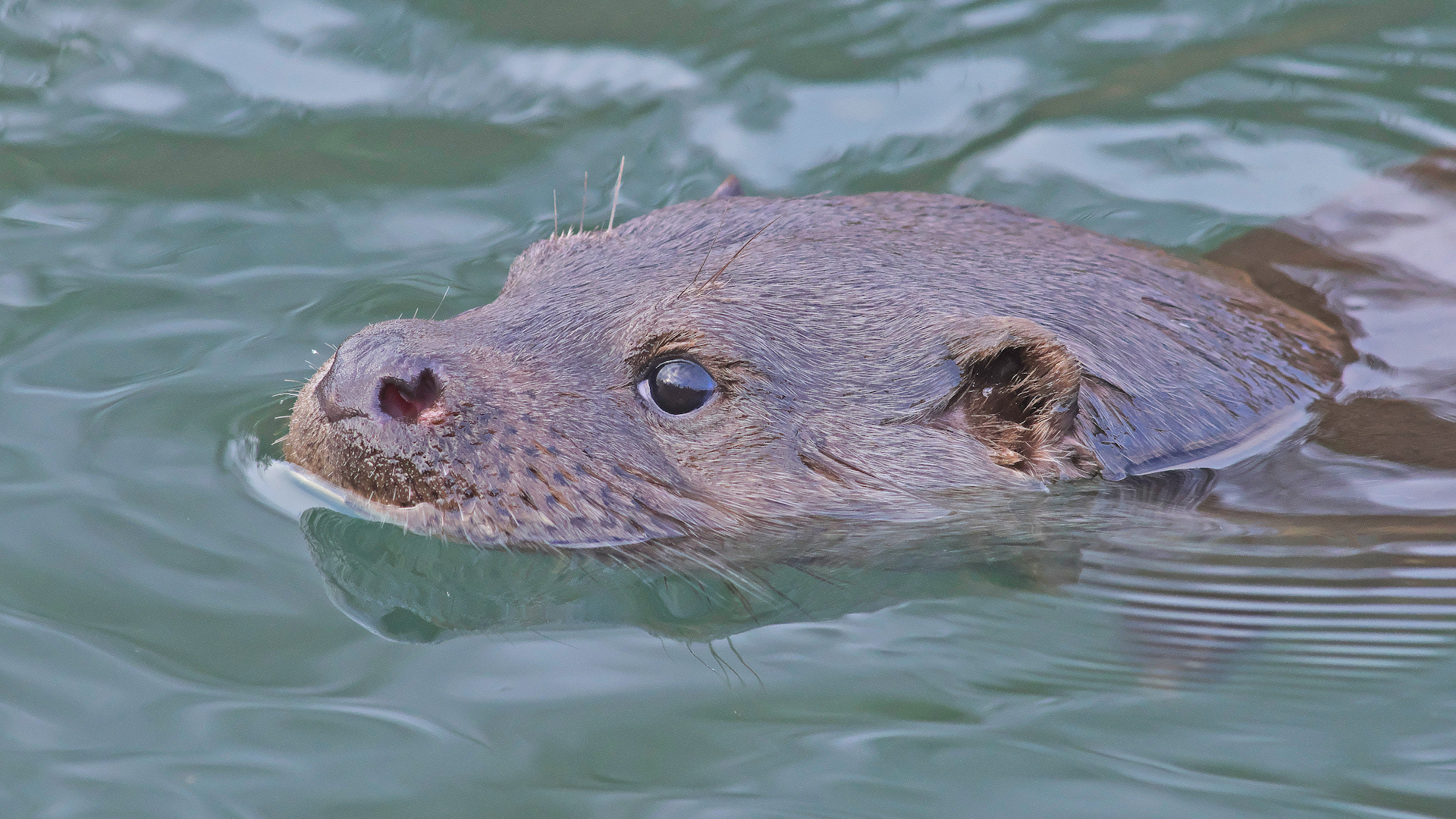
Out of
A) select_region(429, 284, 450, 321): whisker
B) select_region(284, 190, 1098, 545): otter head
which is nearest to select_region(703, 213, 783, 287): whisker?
select_region(284, 190, 1098, 545): otter head

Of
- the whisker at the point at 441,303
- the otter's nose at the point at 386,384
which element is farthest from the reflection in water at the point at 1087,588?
the whisker at the point at 441,303

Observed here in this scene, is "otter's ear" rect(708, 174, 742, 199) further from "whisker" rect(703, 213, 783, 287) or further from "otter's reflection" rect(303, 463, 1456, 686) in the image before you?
"otter's reflection" rect(303, 463, 1456, 686)

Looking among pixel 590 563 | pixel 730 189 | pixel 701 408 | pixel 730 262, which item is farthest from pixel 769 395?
pixel 730 189

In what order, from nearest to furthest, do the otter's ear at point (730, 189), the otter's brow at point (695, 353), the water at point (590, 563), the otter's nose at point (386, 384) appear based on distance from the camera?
the water at point (590, 563) < the otter's nose at point (386, 384) < the otter's brow at point (695, 353) < the otter's ear at point (730, 189)

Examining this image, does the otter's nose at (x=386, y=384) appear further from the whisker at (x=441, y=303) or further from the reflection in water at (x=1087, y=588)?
the whisker at (x=441, y=303)

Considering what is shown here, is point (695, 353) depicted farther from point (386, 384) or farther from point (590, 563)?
point (386, 384)

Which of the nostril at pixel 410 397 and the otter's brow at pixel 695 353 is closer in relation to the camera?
the nostril at pixel 410 397
